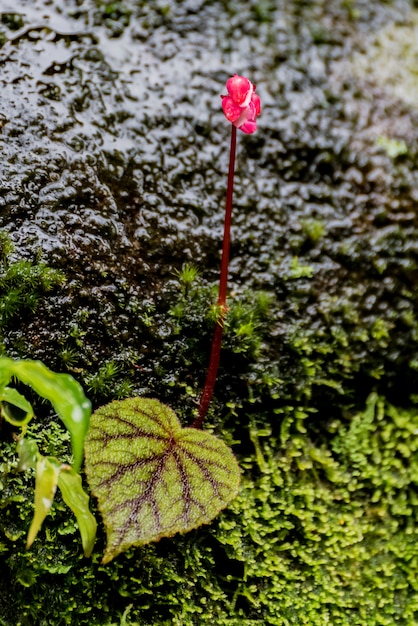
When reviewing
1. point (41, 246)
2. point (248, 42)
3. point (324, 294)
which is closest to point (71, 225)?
point (41, 246)

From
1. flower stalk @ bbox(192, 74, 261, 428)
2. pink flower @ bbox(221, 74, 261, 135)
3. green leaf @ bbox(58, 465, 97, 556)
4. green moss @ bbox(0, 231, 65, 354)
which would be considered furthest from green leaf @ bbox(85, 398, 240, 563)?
pink flower @ bbox(221, 74, 261, 135)

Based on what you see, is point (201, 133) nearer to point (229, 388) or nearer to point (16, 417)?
point (229, 388)

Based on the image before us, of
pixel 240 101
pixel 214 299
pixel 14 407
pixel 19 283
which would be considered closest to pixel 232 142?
pixel 240 101

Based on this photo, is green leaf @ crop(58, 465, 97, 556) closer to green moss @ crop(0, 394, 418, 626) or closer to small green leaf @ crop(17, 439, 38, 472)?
small green leaf @ crop(17, 439, 38, 472)

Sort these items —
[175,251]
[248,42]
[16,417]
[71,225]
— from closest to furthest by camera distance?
[16,417]
[71,225]
[175,251]
[248,42]

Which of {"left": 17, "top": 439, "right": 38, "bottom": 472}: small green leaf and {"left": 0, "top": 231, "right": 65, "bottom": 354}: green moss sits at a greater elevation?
{"left": 0, "top": 231, "right": 65, "bottom": 354}: green moss

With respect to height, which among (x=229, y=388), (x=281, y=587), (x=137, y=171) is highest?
(x=137, y=171)

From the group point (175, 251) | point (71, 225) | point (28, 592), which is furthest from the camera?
point (175, 251)
